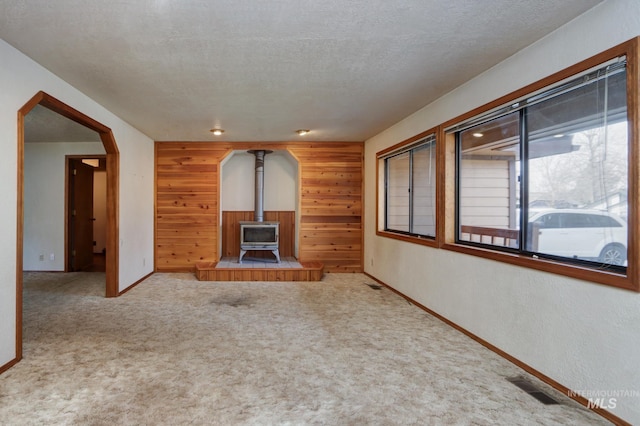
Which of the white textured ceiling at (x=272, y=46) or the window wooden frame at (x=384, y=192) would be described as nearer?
the white textured ceiling at (x=272, y=46)

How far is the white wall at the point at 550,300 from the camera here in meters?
1.68

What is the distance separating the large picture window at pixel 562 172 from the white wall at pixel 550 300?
168 millimetres

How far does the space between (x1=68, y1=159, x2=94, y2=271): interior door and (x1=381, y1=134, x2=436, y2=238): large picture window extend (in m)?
5.66

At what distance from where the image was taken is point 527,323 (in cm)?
226

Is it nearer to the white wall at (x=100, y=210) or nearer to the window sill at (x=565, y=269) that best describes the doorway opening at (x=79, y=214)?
the white wall at (x=100, y=210)

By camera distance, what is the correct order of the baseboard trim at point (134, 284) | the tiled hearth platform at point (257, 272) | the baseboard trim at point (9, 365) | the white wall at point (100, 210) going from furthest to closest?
the white wall at point (100, 210) < the tiled hearth platform at point (257, 272) < the baseboard trim at point (134, 284) < the baseboard trim at point (9, 365)

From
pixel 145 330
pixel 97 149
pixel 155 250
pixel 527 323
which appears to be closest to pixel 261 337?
pixel 145 330

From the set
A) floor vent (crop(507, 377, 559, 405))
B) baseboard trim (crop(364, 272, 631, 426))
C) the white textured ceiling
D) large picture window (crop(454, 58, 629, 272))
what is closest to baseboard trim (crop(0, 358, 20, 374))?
the white textured ceiling

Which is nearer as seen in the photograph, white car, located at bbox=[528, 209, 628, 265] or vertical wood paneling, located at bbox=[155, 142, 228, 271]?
white car, located at bbox=[528, 209, 628, 265]

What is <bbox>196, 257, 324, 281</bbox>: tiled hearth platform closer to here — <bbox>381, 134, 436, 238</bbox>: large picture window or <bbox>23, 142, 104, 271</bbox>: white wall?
<bbox>381, 134, 436, 238</bbox>: large picture window

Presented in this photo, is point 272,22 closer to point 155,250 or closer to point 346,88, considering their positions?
point 346,88

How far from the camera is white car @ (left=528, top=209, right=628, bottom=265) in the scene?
1805mm

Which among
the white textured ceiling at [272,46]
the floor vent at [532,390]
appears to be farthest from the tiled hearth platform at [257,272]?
the floor vent at [532,390]

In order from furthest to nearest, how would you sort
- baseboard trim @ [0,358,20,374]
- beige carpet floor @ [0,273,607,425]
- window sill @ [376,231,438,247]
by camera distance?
window sill @ [376,231,438,247]
baseboard trim @ [0,358,20,374]
beige carpet floor @ [0,273,607,425]
